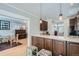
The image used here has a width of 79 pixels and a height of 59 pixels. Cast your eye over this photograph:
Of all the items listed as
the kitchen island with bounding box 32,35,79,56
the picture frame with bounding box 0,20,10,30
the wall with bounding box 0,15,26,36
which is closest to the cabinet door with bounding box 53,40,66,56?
the kitchen island with bounding box 32,35,79,56

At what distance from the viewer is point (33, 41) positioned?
1896 millimetres

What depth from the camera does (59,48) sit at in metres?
1.84

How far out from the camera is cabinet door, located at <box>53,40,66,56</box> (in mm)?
1803

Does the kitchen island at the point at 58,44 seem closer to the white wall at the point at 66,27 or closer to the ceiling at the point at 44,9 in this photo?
the white wall at the point at 66,27

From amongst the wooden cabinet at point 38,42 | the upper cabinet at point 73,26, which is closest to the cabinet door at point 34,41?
the wooden cabinet at point 38,42

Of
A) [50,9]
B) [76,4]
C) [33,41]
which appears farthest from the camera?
[33,41]

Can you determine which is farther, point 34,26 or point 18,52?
point 34,26

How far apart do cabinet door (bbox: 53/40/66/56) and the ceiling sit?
0.50 metres

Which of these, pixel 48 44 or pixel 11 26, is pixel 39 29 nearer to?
pixel 48 44

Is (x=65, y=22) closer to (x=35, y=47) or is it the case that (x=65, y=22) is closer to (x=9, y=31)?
(x=35, y=47)

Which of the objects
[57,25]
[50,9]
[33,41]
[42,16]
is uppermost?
[50,9]

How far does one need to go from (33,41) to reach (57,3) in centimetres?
87

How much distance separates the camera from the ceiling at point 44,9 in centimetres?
169

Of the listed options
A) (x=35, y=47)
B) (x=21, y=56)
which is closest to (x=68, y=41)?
(x=35, y=47)
